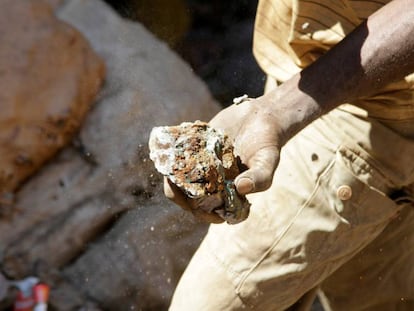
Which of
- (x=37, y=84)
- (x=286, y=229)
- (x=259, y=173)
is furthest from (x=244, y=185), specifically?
(x=37, y=84)

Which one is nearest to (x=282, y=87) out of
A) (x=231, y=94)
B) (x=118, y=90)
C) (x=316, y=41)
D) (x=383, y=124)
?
(x=316, y=41)

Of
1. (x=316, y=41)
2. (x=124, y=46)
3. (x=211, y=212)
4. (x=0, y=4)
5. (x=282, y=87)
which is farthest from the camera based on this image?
(x=124, y=46)

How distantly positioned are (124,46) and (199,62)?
41cm

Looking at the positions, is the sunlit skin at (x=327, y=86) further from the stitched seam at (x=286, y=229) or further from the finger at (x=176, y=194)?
the stitched seam at (x=286, y=229)

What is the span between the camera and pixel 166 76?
315cm

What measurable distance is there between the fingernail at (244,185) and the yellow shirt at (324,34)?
0.52 metres

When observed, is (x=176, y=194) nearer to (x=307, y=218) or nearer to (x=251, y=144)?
(x=251, y=144)

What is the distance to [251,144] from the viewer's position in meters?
1.52

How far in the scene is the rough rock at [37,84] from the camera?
2883 mm

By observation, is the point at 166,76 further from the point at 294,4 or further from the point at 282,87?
the point at 282,87

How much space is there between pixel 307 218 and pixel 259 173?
0.49 metres

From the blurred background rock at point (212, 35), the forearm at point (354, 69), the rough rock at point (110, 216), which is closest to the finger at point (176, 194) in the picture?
the forearm at point (354, 69)

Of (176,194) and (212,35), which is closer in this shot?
(176,194)

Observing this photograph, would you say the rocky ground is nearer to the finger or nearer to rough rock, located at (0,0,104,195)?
rough rock, located at (0,0,104,195)
